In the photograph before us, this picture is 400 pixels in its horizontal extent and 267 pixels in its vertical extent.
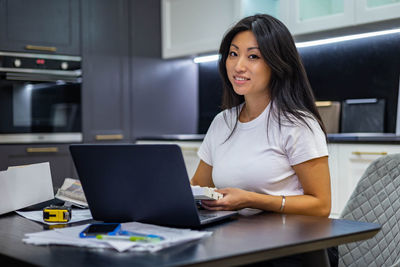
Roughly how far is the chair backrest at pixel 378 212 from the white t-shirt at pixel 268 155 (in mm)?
169

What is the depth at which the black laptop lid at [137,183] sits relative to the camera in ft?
3.67

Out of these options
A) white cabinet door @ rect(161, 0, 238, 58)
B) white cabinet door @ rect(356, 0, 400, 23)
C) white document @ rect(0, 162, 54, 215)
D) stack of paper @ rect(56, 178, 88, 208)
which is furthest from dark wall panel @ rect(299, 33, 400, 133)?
white document @ rect(0, 162, 54, 215)

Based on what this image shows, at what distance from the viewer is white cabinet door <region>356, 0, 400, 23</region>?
2.97 meters

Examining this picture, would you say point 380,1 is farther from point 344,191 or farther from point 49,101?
point 49,101

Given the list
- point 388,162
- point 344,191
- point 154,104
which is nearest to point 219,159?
point 388,162

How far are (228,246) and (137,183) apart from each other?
30 cm

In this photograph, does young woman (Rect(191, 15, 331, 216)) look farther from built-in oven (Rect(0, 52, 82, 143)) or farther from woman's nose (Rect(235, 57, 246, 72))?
built-in oven (Rect(0, 52, 82, 143))

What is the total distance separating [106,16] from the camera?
13.9 feet

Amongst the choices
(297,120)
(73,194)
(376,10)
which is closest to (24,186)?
(73,194)

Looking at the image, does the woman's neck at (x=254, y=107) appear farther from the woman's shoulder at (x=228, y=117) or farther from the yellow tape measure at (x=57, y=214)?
the yellow tape measure at (x=57, y=214)

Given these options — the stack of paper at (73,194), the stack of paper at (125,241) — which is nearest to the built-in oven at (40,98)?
the stack of paper at (73,194)

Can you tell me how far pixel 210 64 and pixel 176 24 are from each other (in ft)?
1.52

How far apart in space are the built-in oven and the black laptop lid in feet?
8.81

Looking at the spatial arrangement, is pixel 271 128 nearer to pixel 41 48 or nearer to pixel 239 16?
pixel 239 16
